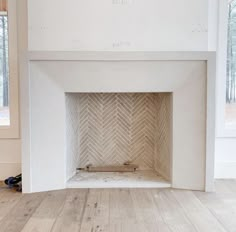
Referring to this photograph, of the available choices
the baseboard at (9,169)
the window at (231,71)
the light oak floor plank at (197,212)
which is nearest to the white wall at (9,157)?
the baseboard at (9,169)

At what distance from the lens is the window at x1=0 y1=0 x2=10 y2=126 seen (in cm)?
288

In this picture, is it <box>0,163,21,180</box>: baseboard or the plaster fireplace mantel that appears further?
<box>0,163,21,180</box>: baseboard

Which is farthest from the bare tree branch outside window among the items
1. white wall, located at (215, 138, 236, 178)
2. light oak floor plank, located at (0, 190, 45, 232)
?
light oak floor plank, located at (0, 190, 45, 232)

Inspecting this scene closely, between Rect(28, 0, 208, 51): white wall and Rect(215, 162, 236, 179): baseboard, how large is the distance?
42.7 inches

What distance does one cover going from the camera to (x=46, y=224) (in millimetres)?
1852

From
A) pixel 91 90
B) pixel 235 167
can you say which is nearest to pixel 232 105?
pixel 235 167

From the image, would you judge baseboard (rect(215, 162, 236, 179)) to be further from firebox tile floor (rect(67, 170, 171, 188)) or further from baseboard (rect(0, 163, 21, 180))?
baseboard (rect(0, 163, 21, 180))

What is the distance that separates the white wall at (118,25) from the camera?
2.59m

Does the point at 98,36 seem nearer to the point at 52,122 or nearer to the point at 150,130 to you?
the point at 52,122

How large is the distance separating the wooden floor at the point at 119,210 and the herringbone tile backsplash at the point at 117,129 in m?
0.55

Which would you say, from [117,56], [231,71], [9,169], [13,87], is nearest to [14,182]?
[9,169]

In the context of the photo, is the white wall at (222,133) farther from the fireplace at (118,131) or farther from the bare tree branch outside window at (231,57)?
the fireplace at (118,131)

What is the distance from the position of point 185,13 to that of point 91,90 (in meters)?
1.00

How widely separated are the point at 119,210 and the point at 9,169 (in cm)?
131
